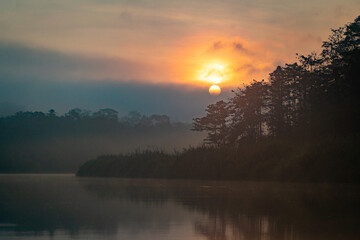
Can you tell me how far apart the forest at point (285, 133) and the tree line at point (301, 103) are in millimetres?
57

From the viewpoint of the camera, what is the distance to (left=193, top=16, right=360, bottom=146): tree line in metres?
34.9

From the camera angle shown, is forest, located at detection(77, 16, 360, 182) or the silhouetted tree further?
the silhouetted tree

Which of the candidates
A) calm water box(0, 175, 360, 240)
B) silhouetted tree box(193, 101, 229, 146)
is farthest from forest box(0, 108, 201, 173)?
calm water box(0, 175, 360, 240)

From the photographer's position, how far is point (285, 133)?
141ft

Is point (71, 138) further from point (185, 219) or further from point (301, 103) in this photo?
point (185, 219)

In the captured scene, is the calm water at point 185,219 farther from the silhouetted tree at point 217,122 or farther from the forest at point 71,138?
the forest at point 71,138

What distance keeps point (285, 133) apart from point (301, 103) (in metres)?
5.02

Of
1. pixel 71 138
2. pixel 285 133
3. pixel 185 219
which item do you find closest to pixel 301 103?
pixel 285 133

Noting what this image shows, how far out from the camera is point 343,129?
34438mm

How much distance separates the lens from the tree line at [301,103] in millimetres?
34938

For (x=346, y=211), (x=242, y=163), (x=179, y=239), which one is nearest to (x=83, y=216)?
(x=179, y=239)

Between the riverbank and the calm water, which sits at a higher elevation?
the riverbank

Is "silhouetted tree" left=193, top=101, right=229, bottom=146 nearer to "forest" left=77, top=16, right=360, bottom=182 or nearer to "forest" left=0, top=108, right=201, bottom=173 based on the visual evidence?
"forest" left=77, top=16, right=360, bottom=182

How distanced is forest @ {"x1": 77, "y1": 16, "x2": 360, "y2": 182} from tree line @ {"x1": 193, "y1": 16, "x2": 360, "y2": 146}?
→ 57 mm
